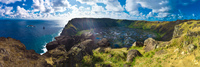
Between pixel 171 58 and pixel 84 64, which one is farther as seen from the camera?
pixel 84 64

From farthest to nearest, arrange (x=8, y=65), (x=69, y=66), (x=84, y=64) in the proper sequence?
(x=84, y=64) < (x=69, y=66) < (x=8, y=65)

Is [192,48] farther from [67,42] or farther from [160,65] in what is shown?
[67,42]

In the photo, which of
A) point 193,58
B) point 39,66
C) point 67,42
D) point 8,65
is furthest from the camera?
point 67,42

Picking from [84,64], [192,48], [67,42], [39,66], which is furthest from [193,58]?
[67,42]

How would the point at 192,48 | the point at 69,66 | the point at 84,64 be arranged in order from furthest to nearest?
the point at 84,64
the point at 69,66
the point at 192,48

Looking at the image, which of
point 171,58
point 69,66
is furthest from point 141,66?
point 69,66

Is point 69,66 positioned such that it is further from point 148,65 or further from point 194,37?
point 194,37

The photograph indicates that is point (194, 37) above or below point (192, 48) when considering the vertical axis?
above

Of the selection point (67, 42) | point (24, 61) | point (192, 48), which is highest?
point (24, 61)

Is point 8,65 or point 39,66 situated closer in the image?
point 8,65
